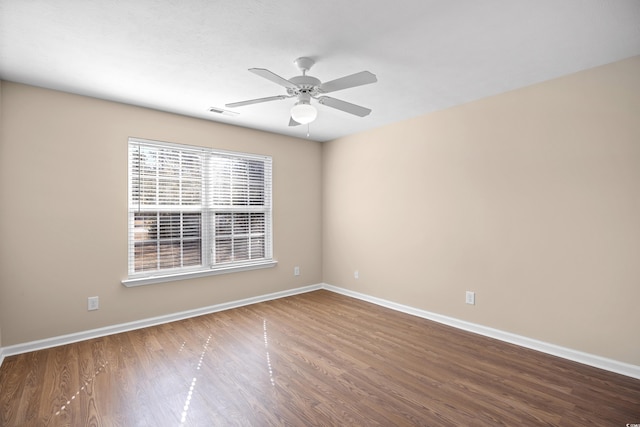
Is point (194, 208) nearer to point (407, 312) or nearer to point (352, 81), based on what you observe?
point (352, 81)

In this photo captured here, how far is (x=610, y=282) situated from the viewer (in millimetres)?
2533

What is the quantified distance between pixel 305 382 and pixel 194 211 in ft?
8.31

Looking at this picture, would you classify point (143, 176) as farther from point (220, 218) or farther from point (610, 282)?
point (610, 282)

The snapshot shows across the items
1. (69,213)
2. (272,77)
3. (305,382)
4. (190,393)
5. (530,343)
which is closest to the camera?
(272,77)

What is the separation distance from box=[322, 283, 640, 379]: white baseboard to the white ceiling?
7.99ft

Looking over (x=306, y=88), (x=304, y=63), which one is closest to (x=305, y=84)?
(x=306, y=88)

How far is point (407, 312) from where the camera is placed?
4016mm

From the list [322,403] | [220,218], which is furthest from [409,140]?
[322,403]

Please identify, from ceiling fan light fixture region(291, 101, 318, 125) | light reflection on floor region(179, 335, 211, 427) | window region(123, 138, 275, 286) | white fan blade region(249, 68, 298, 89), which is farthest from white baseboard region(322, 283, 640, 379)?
white fan blade region(249, 68, 298, 89)

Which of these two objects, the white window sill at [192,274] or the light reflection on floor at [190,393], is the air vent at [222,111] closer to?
the white window sill at [192,274]

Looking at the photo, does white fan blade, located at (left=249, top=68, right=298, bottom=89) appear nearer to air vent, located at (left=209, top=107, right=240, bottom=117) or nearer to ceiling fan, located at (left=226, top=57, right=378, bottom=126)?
ceiling fan, located at (left=226, top=57, right=378, bottom=126)

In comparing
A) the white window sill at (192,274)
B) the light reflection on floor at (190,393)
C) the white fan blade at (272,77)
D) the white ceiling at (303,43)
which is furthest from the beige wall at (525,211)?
the light reflection on floor at (190,393)

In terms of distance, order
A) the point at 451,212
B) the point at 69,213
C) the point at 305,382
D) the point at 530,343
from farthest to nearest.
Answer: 1. the point at 451,212
2. the point at 69,213
3. the point at 530,343
4. the point at 305,382

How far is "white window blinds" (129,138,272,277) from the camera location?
11.6ft
